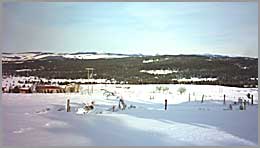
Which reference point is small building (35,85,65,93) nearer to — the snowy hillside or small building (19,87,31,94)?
small building (19,87,31,94)

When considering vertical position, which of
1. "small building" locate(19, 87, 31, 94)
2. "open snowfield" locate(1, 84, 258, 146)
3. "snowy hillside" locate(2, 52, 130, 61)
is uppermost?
"snowy hillside" locate(2, 52, 130, 61)

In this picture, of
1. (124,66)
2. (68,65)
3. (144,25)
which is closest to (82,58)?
(68,65)

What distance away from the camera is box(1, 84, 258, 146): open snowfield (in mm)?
2602

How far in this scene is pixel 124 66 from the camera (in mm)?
2660

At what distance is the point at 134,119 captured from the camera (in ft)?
8.67

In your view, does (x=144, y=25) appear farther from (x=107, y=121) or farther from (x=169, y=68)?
(x=107, y=121)

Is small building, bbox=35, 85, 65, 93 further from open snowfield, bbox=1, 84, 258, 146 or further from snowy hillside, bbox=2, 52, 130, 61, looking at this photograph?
snowy hillside, bbox=2, 52, 130, 61

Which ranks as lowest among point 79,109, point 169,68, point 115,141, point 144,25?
point 115,141

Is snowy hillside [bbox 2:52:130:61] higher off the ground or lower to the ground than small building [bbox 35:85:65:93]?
higher

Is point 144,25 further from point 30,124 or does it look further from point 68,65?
point 30,124

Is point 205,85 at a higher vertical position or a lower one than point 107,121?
higher

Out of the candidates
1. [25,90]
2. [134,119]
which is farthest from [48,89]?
[134,119]

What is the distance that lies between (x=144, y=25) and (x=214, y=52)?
1.50ft

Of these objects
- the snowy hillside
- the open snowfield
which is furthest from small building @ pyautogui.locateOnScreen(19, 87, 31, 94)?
the snowy hillside
